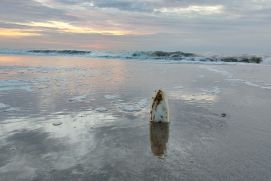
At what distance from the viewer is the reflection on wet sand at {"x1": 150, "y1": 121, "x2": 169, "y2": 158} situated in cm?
649

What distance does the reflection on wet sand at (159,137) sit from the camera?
6488mm

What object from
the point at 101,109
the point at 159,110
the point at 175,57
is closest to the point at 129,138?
the point at 159,110

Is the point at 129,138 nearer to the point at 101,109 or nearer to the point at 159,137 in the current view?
the point at 159,137

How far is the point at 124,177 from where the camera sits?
17.1ft

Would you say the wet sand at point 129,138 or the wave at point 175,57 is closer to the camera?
the wet sand at point 129,138

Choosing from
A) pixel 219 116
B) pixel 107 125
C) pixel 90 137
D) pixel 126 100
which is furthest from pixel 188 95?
pixel 90 137

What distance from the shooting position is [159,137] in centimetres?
739

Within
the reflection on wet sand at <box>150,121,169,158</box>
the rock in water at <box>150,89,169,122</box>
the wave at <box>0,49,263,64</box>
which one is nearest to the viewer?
the reflection on wet sand at <box>150,121,169,158</box>

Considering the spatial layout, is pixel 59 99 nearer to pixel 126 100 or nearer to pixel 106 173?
pixel 126 100

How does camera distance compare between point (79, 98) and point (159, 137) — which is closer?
point (159, 137)

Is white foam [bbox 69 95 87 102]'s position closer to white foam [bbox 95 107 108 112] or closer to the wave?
white foam [bbox 95 107 108 112]

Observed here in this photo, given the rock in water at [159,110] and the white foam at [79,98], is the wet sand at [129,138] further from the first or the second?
the rock in water at [159,110]

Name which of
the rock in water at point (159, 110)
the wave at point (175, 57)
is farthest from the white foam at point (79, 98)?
the wave at point (175, 57)

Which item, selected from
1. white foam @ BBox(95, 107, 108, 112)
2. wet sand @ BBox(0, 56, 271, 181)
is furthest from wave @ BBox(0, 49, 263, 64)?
white foam @ BBox(95, 107, 108, 112)
